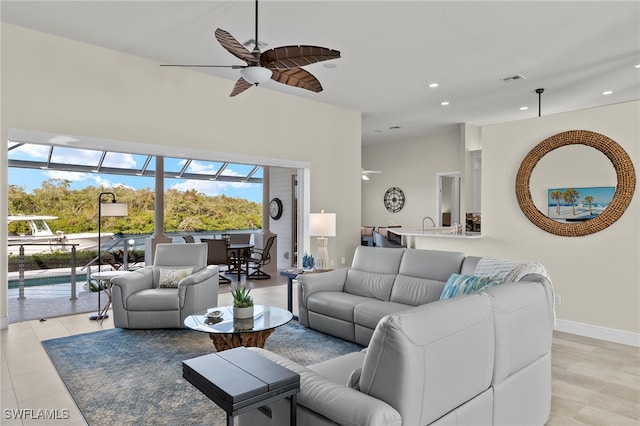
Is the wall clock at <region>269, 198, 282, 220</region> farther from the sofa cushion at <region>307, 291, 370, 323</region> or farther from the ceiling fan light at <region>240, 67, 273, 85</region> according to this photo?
the ceiling fan light at <region>240, 67, 273, 85</region>

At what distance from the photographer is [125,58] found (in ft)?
16.0

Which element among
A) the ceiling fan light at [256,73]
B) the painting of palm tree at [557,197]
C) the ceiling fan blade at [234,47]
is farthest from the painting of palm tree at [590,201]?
the ceiling fan blade at [234,47]

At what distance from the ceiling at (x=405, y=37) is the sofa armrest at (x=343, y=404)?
3281 mm

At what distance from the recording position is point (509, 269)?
3.27 m

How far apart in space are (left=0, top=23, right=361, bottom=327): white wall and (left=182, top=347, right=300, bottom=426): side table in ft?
12.5

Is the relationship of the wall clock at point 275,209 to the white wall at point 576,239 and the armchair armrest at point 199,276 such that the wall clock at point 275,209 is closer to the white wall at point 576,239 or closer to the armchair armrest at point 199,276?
the armchair armrest at point 199,276

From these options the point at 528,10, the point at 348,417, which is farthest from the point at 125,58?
the point at 348,417

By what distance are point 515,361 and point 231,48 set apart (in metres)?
2.83

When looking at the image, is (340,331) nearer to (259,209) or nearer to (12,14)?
(12,14)

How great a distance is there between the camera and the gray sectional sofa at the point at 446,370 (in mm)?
1468

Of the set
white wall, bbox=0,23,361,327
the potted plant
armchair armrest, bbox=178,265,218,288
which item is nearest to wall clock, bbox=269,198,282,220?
white wall, bbox=0,23,361,327

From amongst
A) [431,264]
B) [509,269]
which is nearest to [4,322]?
[431,264]

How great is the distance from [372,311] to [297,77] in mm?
2229

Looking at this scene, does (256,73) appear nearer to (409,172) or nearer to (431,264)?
(431,264)
